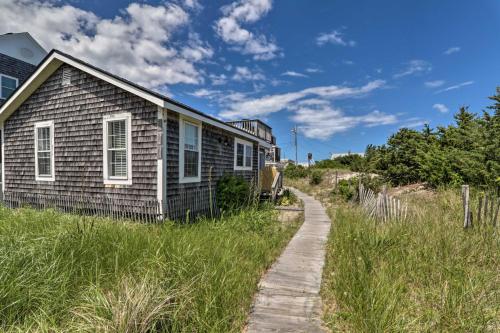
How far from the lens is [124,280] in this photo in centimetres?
272

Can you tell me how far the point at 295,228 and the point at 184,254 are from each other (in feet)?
14.3

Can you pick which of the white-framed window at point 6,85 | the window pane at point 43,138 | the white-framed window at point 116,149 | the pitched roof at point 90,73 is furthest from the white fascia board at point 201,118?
the white-framed window at point 6,85

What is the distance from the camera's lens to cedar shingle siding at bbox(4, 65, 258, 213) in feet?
23.9

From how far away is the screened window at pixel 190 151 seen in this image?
7988 mm

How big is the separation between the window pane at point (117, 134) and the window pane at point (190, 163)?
1855 mm

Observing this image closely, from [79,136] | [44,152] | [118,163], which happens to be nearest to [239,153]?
[118,163]

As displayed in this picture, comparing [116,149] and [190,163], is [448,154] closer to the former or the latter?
[190,163]

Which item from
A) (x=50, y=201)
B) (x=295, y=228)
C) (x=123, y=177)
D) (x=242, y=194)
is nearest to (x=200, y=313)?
(x=295, y=228)

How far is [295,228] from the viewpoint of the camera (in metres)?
7.27

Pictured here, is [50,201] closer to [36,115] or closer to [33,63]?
[36,115]

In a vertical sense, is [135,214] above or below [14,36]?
below

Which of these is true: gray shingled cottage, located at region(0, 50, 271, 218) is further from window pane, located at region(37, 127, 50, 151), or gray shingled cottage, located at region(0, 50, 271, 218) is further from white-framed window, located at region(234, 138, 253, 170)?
white-framed window, located at region(234, 138, 253, 170)

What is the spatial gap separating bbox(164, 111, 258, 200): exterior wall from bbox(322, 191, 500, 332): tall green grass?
479cm

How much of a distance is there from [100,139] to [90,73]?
201 cm
